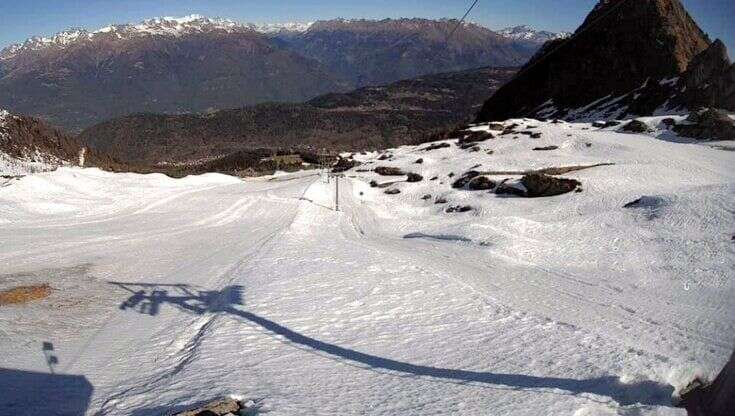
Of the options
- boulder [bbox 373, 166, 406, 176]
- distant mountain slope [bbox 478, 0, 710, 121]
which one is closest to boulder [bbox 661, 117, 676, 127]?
distant mountain slope [bbox 478, 0, 710, 121]

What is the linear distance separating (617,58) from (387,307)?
9306 cm

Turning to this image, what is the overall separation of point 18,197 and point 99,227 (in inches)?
304

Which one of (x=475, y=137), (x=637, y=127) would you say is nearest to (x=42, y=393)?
(x=637, y=127)

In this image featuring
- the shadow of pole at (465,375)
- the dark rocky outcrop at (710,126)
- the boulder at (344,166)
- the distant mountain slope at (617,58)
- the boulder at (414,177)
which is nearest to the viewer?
the shadow of pole at (465,375)

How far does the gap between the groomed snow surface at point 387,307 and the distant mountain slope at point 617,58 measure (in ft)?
193

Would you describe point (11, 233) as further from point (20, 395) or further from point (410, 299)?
point (410, 299)

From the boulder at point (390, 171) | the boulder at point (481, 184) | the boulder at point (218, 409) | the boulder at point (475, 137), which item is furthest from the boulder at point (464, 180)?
the boulder at point (218, 409)

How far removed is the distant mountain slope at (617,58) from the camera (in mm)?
81688

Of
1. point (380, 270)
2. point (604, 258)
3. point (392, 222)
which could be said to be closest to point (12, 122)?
point (392, 222)

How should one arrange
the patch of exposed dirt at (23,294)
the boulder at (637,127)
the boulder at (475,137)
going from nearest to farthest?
the patch of exposed dirt at (23,294) < the boulder at (637,127) < the boulder at (475,137)

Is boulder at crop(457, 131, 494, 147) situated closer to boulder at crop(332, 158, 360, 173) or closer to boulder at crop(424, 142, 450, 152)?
boulder at crop(424, 142, 450, 152)

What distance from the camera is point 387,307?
13.5 meters

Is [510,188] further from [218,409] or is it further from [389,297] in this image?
[218,409]

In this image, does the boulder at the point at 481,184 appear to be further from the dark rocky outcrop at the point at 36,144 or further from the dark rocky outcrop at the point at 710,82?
the dark rocky outcrop at the point at 36,144
